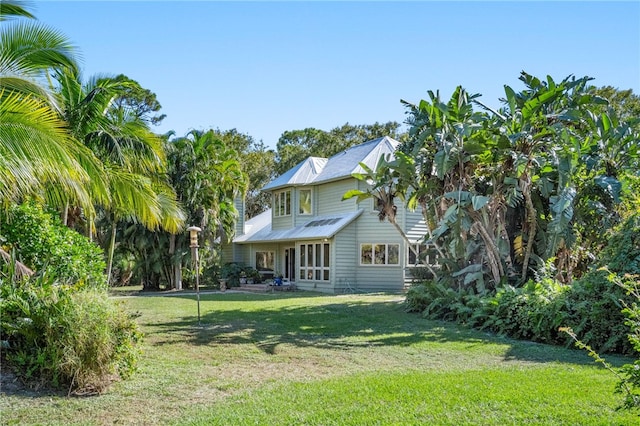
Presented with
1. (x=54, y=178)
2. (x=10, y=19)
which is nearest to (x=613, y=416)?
(x=54, y=178)

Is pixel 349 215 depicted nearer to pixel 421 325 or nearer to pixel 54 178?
pixel 421 325

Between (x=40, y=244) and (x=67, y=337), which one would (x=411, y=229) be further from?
(x=67, y=337)

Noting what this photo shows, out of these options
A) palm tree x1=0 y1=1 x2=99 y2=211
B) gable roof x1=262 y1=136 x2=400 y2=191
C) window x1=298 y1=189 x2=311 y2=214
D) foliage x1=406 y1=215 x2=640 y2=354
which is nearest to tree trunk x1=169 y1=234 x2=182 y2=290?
gable roof x1=262 y1=136 x2=400 y2=191

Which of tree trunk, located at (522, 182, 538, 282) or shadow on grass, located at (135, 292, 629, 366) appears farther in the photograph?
tree trunk, located at (522, 182, 538, 282)

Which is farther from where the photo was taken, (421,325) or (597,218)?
(597,218)

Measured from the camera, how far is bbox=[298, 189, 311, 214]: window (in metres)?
27.8

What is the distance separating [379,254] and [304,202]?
5.61m

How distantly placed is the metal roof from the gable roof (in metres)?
1.90

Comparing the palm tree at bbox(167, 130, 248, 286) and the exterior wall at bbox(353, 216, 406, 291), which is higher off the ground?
the palm tree at bbox(167, 130, 248, 286)

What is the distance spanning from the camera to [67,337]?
6414mm

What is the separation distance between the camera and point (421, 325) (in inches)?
485

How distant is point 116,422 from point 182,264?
68.6 ft

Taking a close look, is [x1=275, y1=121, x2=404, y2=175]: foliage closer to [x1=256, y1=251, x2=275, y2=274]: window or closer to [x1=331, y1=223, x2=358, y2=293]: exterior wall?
[x1=256, y1=251, x2=275, y2=274]: window

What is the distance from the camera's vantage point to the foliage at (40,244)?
941 cm
